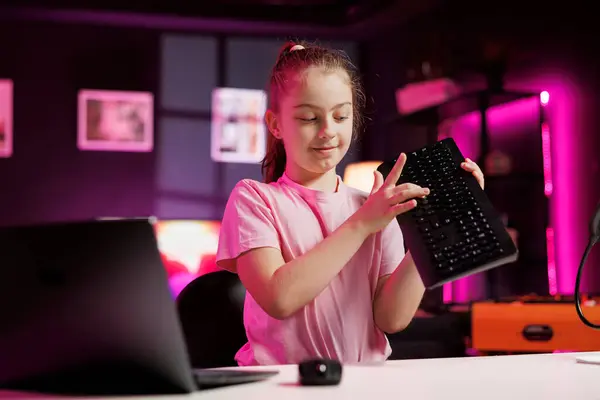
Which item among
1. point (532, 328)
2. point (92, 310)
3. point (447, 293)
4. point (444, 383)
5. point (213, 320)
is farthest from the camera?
point (447, 293)

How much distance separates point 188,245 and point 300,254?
3685mm

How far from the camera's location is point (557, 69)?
3887mm

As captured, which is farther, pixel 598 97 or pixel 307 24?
pixel 307 24

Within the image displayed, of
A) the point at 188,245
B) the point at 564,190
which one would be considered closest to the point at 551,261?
the point at 564,190

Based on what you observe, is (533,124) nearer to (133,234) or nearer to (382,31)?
(382,31)

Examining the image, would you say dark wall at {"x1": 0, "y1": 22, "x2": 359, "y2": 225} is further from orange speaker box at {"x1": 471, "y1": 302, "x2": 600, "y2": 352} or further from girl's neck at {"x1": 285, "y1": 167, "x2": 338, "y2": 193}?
girl's neck at {"x1": 285, "y1": 167, "x2": 338, "y2": 193}

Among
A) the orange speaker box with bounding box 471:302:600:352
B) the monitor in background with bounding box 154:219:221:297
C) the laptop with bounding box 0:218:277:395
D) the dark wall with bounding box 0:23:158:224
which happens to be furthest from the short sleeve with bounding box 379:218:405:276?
the dark wall with bounding box 0:23:158:224

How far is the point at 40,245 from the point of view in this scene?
30.1 inches

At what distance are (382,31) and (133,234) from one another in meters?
4.93

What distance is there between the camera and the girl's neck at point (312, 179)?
1396mm

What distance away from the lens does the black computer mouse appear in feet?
2.78

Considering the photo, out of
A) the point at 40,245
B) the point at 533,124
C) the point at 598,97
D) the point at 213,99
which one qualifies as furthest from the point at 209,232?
the point at 40,245

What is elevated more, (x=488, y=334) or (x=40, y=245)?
(x=40, y=245)

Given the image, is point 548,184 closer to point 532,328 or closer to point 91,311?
point 532,328
